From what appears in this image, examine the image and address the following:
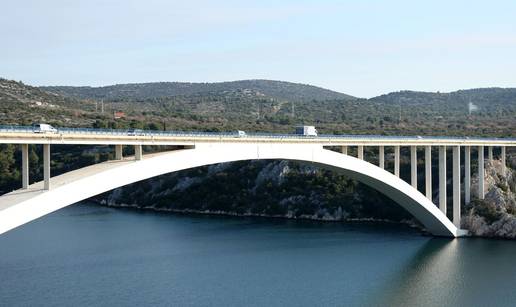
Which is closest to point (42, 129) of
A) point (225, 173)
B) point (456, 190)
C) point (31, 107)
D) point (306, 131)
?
point (306, 131)

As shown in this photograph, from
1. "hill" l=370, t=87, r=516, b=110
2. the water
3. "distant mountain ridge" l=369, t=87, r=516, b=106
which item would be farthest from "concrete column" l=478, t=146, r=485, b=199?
"distant mountain ridge" l=369, t=87, r=516, b=106

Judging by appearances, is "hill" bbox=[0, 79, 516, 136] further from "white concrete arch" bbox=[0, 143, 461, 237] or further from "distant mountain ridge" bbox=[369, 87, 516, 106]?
"white concrete arch" bbox=[0, 143, 461, 237]

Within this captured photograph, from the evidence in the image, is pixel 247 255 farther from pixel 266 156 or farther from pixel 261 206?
pixel 261 206

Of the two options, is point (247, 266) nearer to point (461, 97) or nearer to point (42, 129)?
point (42, 129)

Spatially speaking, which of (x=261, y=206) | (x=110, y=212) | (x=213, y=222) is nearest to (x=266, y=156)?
(x=213, y=222)

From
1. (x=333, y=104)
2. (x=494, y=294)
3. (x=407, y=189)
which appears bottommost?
(x=494, y=294)

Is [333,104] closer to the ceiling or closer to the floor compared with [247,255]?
closer to the ceiling
